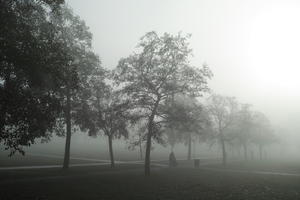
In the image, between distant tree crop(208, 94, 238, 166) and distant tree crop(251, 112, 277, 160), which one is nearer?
distant tree crop(208, 94, 238, 166)

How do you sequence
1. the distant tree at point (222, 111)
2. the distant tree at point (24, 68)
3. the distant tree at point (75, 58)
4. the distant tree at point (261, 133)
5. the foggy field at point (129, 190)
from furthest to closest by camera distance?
the distant tree at point (261, 133) → the distant tree at point (222, 111) → the distant tree at point (75, 58) → the foggy field at point (129, 190) → the distant tree at point (24, 68)

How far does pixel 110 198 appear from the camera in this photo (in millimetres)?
15320

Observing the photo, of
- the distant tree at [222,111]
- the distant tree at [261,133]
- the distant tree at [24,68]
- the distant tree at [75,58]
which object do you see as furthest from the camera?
the distant tree at [261,133]

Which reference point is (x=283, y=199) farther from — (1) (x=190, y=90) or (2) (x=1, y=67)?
(2) (x=1, y=67)

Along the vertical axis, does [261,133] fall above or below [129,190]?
above

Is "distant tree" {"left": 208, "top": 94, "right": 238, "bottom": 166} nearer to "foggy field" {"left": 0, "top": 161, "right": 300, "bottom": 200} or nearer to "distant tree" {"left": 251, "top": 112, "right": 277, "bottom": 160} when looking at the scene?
"distant tree" {"left": 251, "top": 112, "right": 277, "bottom": 160}

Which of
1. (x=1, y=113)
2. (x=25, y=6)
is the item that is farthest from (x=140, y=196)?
(x=25, y=6)

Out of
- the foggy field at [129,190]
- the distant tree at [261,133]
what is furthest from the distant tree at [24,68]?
the distant tree at [261,133]

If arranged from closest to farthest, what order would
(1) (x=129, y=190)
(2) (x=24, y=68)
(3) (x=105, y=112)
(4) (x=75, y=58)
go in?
1. (2) (x=24, y=68)
2. (1) (x=129, y=190)
3. (4) (x=75, y=58)
4. (3) (x=105, y=112)

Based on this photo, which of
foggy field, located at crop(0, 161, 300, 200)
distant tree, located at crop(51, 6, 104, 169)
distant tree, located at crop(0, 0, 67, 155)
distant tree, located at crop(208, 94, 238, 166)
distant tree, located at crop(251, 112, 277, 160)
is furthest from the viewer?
distant tree, located at crop(251, 112, 277, 160)

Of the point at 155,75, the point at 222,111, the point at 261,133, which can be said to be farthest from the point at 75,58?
the point at 261,133

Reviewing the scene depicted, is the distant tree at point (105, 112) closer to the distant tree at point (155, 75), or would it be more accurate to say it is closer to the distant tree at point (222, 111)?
the distant tree at point (155, 75)

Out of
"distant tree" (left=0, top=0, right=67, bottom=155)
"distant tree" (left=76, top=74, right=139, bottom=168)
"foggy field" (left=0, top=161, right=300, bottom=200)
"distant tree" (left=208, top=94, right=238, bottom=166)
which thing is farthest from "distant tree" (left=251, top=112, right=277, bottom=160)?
"distant tree" (left=0, top=0, right=67, bottom=155)

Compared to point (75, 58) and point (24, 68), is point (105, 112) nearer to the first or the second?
point (75, 58)
